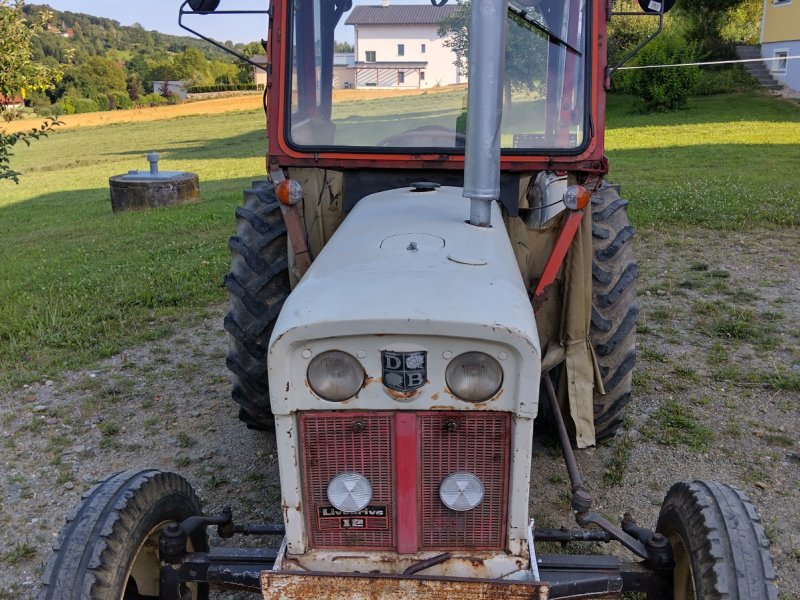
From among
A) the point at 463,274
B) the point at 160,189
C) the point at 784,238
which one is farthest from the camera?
the point at 160,189

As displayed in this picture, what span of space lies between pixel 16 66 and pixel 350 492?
5.10m

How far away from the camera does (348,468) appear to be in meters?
2.38

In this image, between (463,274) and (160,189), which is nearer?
(463,274)

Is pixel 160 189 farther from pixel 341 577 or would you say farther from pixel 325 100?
pixel 341 577

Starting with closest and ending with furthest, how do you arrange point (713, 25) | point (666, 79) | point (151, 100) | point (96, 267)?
point (96, 267) < point (666, 79) < point (713, 25) < point (151, 100)

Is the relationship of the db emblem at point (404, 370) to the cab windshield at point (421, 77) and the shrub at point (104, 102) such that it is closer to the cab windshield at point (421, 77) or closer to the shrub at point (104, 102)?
the cab windshield at point (421, 77)

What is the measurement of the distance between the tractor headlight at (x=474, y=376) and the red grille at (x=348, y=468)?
0.74 ft

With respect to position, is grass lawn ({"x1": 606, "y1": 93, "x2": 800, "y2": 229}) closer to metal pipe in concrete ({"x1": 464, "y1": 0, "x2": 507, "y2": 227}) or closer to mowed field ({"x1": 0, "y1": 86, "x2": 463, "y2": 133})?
metal pipe in concrete ({"x1": 464, "y1": 0, "x2": 507, "y2": 227})

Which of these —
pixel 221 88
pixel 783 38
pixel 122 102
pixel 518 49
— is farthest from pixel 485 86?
pixel 221 88

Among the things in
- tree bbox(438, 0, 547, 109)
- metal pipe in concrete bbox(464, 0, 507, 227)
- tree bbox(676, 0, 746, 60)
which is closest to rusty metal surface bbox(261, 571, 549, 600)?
metal pipe in concrete bbox(464, 0, 507, 227)

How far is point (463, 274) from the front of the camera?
2408 mm

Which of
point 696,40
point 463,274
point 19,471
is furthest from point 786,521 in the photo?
point 696,40

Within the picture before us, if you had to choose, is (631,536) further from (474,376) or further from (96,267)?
(96,267)

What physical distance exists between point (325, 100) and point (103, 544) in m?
2.29
